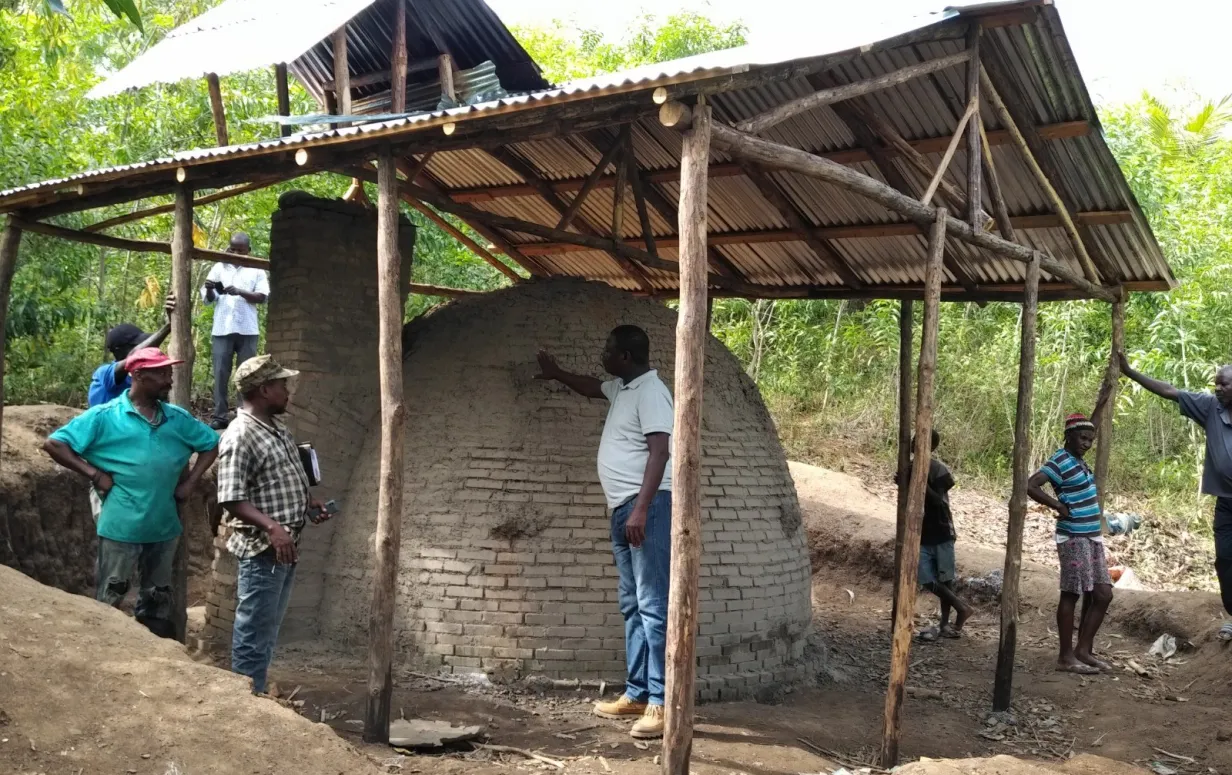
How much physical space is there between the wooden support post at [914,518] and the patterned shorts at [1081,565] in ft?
8.45

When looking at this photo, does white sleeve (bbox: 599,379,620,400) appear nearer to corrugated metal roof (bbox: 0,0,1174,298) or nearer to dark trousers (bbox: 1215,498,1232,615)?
corrugated metal roof (bbox: 0,0,1174,298)

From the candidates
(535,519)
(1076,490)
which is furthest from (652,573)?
(1076,490)

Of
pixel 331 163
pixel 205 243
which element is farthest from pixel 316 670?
pixel 205 243

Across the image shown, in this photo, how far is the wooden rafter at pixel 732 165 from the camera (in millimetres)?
7066

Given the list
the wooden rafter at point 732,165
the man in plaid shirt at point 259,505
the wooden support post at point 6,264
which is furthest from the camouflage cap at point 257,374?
the wooden support post at point 6,264

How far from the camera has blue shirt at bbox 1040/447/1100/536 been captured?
7.78 meters

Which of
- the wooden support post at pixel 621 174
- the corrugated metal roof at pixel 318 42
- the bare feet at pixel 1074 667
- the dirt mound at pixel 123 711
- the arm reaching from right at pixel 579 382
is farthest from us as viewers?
the bare feet at pixel 1074 667

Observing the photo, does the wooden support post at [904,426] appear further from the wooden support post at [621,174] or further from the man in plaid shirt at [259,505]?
the man in plaid shirt at [259,505]

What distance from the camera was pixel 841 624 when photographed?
32.0ft

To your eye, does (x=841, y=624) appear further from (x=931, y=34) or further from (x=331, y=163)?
(x=331, y=163)

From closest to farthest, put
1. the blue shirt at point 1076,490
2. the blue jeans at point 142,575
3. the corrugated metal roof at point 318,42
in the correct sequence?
the blue jeans at point 142,575
the blue shirt at point 1076,490
the corrugated metal roof at point 318,42

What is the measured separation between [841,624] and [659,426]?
524cm

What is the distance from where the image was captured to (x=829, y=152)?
24.9ft

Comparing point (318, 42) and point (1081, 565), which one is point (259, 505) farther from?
point (1081, 565)
